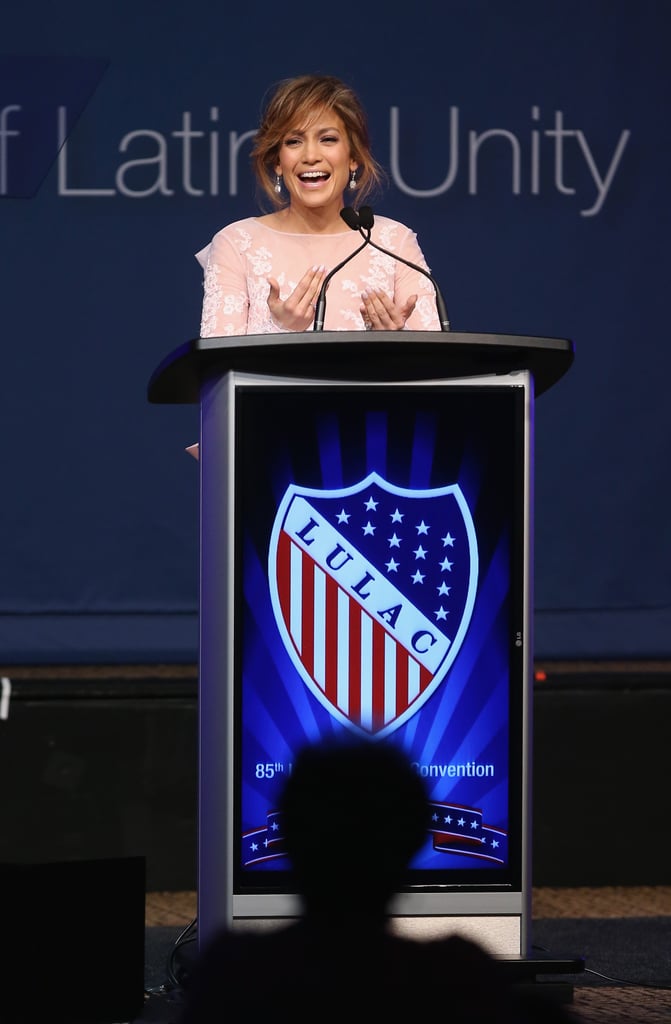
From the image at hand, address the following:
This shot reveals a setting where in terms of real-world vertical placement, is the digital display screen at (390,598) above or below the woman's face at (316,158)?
below

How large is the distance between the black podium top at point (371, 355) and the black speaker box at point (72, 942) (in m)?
0.95

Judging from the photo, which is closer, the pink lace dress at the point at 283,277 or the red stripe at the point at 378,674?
the red stripe at the point at 378,674

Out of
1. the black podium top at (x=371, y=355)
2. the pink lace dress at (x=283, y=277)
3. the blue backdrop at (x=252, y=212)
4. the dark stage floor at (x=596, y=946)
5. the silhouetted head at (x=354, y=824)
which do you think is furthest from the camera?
the blue backdrop at (x=252, y=212)

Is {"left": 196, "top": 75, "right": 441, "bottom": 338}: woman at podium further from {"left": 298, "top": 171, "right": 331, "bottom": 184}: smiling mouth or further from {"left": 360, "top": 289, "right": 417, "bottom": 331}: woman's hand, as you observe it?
{"left": 360, "top": 289, "right": 417, "bottom": 331}: woman's hand

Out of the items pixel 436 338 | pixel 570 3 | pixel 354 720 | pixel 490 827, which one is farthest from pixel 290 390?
pixel 570 3

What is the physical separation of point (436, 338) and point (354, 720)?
65 centimetres

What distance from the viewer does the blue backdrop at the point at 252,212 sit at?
4.55 metres

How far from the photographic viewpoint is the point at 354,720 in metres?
2.49

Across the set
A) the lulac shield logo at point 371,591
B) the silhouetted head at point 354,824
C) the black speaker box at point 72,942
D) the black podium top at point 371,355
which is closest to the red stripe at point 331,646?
the lulac shield logo at point 371,591

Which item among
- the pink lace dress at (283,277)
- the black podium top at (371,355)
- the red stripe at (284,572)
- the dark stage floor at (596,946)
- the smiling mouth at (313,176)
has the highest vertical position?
the smiling mouth at (313,176)

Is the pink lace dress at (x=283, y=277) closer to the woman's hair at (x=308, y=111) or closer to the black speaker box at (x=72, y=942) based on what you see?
the woman's hair at (x=308, y=111)

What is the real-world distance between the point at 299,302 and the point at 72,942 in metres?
1.25

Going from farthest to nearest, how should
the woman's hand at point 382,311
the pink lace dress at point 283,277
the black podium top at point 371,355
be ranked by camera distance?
the pink lace dress at point 283,277 → the woman's hand at point 382,311 → the black podium top at point 371,355

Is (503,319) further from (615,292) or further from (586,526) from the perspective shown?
(586,526)
